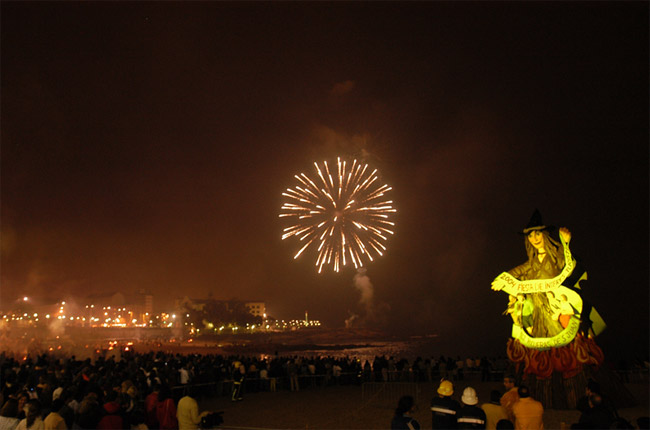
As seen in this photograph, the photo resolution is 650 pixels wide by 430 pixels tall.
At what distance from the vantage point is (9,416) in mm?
9289

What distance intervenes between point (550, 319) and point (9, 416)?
49.0 feet

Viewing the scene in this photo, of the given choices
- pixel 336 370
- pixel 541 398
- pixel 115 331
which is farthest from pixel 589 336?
pixel 115 331

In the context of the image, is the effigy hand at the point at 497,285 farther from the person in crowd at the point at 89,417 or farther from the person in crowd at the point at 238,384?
the person in crowd at the point at 89,417

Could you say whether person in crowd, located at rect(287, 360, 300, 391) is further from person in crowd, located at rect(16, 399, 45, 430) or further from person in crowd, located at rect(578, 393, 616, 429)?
person in crowd, located at rect(578, 393, 616, 429)

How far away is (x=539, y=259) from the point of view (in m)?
17.0

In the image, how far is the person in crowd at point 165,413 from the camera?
10055 millimetres

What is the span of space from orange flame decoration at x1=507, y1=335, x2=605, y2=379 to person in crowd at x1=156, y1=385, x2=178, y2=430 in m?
11.7

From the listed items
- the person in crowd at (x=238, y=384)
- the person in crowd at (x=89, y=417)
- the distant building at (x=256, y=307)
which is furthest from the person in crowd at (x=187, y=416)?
the distant building at (x=256, y=307)

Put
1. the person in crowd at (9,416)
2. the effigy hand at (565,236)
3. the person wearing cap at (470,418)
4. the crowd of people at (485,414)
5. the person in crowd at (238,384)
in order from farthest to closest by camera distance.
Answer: the person in crowd at (238,384) → the effigy hand at (565,236) → the person in crowd at (9,416) → the person wearing cap at (470,418) → the crowd of people at (485,414)

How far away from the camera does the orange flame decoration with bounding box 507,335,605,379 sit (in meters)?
15.7

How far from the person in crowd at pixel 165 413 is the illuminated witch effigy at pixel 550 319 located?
11.7 metres

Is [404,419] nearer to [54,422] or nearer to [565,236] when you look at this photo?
[54,422]

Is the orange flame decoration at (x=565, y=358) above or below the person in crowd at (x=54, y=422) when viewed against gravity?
below

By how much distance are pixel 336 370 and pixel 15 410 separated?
17622mm
